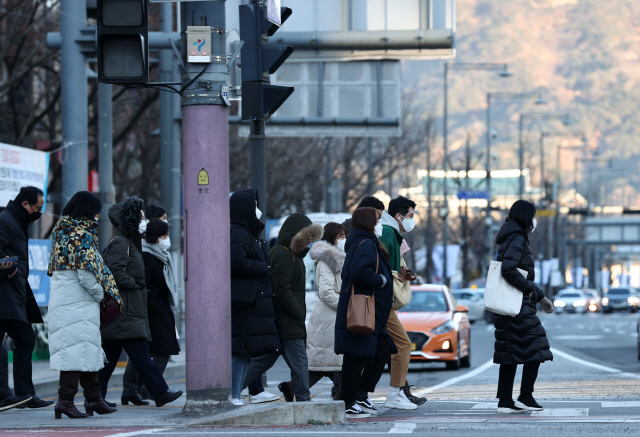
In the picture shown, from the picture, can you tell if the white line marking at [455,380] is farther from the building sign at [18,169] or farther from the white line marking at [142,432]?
the building sign at [18,169]

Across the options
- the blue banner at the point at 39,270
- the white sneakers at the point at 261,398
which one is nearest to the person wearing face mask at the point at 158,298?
the white sneakers at the point at 261,398

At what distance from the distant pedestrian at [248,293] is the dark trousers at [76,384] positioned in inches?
45.0

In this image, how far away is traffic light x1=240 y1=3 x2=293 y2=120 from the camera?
12008mm

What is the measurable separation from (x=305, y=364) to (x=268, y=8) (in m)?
3.93

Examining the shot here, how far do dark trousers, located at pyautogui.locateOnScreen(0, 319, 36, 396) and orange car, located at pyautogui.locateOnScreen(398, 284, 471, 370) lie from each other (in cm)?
890

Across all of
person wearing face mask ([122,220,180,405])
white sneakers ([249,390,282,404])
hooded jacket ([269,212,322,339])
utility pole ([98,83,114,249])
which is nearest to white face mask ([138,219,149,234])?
person wearing face mask ([122,220,180,405])

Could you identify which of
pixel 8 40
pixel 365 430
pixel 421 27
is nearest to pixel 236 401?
pixel 365 430

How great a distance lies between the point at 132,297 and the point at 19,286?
967mm

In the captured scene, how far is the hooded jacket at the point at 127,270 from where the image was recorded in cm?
1048

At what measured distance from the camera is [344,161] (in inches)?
1890

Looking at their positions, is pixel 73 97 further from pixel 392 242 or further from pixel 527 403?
pixel 527 403

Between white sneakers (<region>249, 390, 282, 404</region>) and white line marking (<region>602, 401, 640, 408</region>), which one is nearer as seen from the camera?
white line marking (<region>602, 401, 640, 408</region>)

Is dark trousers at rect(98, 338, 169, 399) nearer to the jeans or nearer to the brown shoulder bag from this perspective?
the jeans

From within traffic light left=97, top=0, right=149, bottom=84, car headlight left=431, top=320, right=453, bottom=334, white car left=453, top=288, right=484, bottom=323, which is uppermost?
traffic light left=97, top=0, right=149, bottom=84
